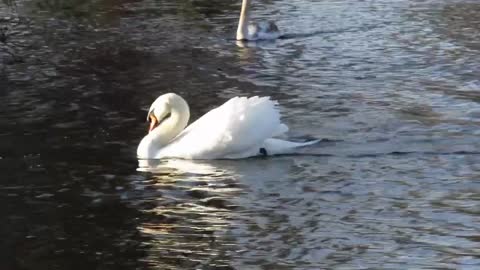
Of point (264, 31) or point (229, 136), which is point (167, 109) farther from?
point (264, 31)

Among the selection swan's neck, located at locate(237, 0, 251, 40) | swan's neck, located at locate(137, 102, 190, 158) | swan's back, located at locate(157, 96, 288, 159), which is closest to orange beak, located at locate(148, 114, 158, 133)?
swan's neck, located at locate(137, 102, 190, 158)

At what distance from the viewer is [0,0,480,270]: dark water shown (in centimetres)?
866

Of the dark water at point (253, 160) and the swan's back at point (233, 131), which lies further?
the swan's back at point (233, 131)

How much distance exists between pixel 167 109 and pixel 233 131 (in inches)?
40.2

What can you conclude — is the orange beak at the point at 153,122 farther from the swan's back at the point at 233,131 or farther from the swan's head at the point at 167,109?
the swan's back at the point at 233,131

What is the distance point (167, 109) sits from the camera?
12.3 meters

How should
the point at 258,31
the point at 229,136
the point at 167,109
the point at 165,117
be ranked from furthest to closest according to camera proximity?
the point at 258,31, the point at 165,117, the point at 167,109, the point at 229,136

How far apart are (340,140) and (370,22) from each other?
9798mm

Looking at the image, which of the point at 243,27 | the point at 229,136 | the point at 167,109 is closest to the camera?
the point at 229,136

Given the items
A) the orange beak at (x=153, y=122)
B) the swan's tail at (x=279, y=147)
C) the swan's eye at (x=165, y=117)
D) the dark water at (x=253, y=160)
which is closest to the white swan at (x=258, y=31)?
the dark water at (x=253, y=160)

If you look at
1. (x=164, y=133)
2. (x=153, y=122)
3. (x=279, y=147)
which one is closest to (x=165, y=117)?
(x=153, y=122)

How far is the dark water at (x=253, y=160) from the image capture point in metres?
8.66

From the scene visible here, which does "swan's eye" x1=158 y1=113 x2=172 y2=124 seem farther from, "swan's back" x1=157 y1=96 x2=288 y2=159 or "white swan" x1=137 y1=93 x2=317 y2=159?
"swan's back" x1=157 y1=96 x2=288 y2=159

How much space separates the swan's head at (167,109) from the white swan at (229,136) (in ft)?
0.07
